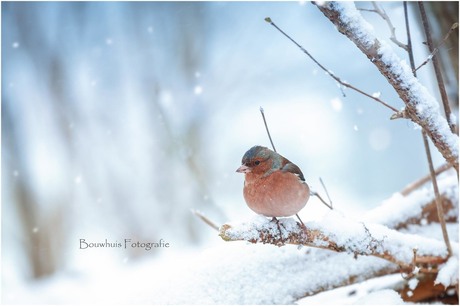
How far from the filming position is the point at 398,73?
0.94 meters

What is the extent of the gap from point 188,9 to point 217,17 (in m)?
0.32

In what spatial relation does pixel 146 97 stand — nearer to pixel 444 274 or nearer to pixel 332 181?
pixel 332 181

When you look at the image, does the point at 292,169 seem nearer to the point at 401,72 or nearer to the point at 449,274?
the point at 401,72

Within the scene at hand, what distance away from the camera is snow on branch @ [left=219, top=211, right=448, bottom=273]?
1058 mm

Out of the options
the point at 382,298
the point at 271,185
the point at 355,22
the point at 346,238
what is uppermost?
the point at 355,22

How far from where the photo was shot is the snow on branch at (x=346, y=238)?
1.06m

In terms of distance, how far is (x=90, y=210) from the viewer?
13.0 ft

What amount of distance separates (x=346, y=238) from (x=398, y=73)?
17.6 inches

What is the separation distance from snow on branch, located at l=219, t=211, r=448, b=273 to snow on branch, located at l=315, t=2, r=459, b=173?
11.8 inches

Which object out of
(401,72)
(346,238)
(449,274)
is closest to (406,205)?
(449,274)

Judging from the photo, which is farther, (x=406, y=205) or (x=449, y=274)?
(x=406, y=205)

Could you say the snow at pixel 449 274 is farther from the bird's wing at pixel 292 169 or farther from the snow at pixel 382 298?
the bird's wing at pixel 292 169

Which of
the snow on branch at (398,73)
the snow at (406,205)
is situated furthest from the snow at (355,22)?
the snow at (406,205)

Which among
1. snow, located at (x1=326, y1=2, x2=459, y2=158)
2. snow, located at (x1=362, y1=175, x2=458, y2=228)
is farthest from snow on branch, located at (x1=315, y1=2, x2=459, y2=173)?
snow, located at (x1=362, y1=175, x2=458, y2=228)
